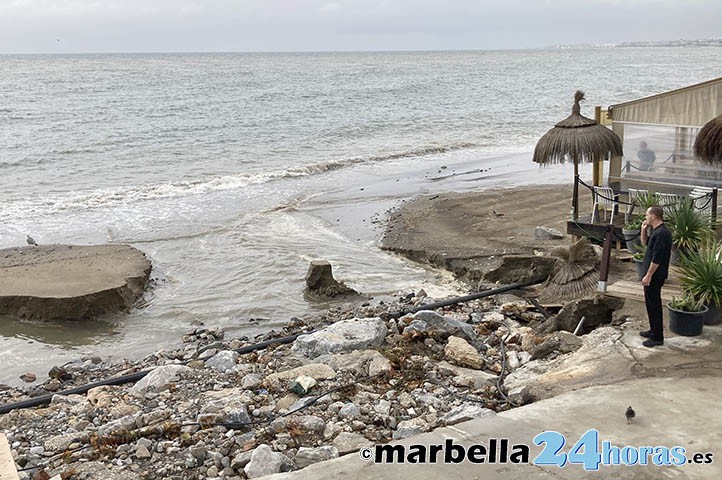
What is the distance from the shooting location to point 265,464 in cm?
604

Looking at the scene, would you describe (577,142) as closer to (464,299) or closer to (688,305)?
(464,299)

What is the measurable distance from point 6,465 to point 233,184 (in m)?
19.7

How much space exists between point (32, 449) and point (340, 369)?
326 cm

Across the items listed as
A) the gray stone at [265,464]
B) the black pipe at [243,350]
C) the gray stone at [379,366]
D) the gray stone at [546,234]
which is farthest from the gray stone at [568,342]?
the gray stone at [546,234]

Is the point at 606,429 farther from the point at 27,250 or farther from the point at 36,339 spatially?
the point at 27,250

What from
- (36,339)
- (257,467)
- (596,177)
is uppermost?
(596,177)

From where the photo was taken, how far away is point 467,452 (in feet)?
18.9

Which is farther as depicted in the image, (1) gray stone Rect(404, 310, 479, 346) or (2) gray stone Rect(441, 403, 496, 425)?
(1) gray stone Rect(404, 310, 479, 346)

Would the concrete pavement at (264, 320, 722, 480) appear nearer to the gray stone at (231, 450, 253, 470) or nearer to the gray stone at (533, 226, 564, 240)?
the gray stone at (231, 450, 253, 470)

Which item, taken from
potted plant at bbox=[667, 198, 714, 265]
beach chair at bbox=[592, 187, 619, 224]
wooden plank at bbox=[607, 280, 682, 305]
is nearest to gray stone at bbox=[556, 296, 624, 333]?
wooden plank at bbox=[607, 280, 682, 305]

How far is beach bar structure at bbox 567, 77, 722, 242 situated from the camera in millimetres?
12375

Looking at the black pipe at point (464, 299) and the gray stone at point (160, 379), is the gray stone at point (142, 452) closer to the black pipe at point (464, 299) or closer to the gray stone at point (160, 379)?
the gray stone at point (160, 379)

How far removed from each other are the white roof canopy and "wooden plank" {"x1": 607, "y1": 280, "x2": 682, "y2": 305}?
14.1 ft

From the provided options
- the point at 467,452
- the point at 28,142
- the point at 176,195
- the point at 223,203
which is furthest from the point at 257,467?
the point at 28,142
